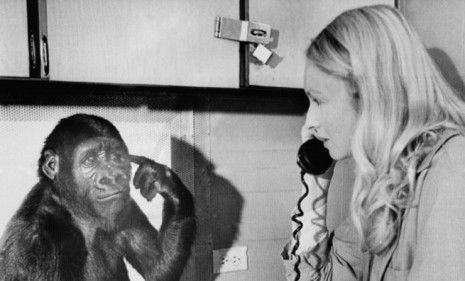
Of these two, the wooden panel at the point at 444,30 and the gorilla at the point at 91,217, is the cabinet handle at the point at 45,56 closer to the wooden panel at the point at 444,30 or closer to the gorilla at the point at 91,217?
the gorilla at the point at 91,217

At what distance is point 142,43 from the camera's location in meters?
1.11

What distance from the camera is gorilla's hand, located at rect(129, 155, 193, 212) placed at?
130 centimetres

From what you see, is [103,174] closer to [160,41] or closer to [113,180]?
[113,180]

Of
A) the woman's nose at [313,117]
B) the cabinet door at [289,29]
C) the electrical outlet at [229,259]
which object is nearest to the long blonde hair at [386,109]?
the woman's nose at [313,117]

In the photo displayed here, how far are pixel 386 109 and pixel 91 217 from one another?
0.80 meters

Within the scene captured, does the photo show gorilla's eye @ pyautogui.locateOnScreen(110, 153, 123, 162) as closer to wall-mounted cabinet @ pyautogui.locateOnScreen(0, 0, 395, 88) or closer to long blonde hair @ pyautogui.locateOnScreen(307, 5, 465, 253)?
wall-mounted cabinet @ pyautogui.locateOnScreen(0, 0, 395, 88)

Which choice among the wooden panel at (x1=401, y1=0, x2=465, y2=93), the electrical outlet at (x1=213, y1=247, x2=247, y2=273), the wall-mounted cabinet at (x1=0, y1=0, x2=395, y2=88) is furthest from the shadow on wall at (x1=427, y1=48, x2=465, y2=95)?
the electrical outlet at (x1=213, y1=247, x2=247, y2=273)

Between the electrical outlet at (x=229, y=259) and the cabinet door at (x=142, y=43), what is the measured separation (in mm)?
542

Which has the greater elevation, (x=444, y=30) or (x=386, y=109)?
(x=444, y=30)

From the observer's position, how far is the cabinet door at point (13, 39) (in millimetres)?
965

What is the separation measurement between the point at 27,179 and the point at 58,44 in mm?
373

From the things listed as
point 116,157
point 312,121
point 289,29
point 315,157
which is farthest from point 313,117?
point 116,157

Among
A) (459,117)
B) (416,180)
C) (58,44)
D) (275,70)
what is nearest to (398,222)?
(416,180)

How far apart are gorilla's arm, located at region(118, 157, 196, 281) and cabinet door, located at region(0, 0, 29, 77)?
1.40ft
